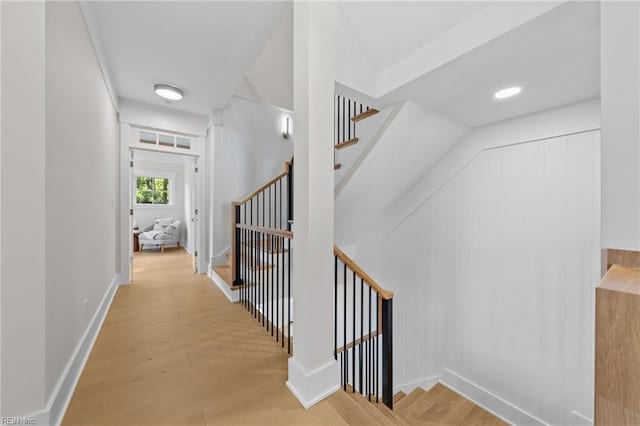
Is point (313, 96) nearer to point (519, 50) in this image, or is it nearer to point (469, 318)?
point (519, 50)

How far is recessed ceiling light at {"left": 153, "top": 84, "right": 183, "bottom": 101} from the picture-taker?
310 cm

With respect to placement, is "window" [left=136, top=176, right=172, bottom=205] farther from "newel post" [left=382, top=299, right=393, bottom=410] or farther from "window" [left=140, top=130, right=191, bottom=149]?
"newel post" [left=382, top=299, right=393, bottom=410]

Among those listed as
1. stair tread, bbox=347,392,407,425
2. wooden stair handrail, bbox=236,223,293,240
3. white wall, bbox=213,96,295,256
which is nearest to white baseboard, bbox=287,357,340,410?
stair tread, bbox=347,392,407,425

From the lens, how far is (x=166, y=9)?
1.91m

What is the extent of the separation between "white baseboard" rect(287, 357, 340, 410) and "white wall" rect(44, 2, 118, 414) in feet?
4.10

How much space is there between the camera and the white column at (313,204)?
1501 mm

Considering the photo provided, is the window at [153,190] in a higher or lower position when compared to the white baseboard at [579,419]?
higher

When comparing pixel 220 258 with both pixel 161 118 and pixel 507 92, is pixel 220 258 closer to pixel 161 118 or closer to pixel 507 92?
pixel 161 118

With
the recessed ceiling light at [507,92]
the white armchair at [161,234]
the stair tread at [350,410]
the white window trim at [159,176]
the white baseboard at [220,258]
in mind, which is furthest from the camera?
the white window trim at [159,176]

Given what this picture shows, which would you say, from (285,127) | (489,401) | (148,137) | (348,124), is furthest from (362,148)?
(148,137)

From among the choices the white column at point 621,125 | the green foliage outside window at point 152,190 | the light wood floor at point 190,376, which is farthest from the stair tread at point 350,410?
the green foliage outside window at point 152,190

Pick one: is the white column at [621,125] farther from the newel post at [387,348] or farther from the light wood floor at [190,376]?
the light wood floor at [190,376]

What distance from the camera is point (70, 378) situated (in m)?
1.52

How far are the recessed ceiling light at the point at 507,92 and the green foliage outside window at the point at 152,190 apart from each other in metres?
7.84
